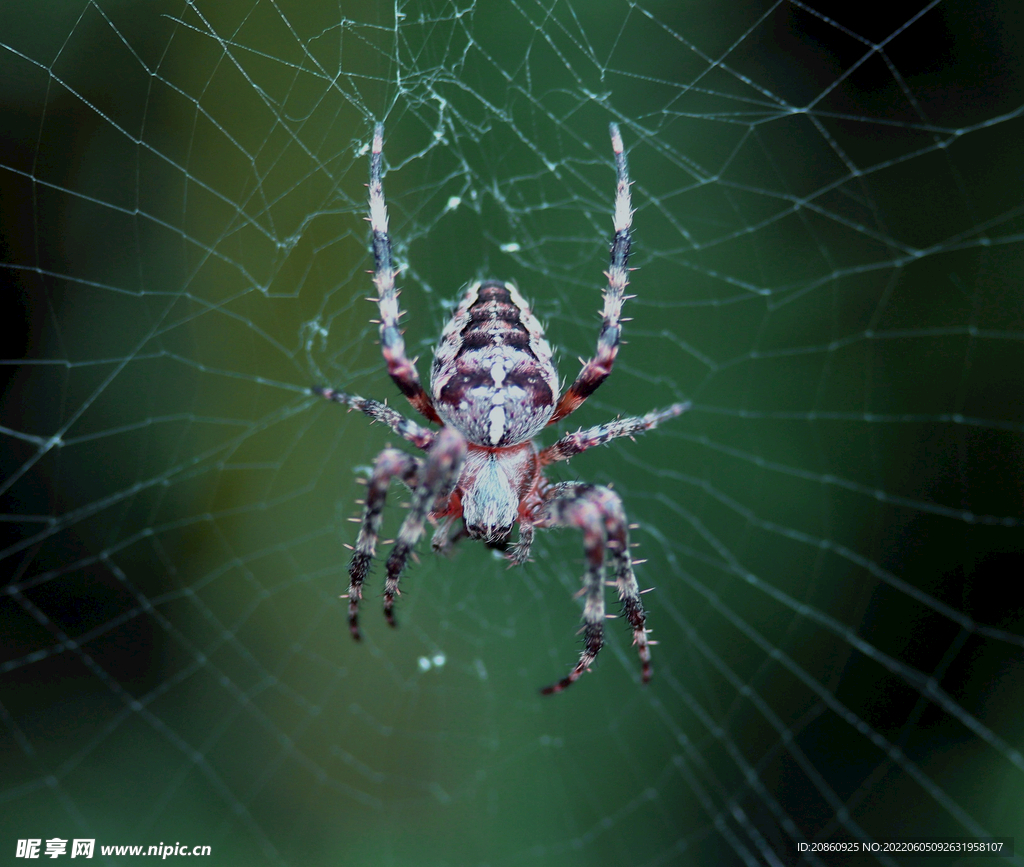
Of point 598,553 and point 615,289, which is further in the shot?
point 615,289

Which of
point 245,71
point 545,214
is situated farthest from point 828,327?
point 245,71

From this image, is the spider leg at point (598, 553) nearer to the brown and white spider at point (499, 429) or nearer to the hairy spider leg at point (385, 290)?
the brown and white spider at point (499, 429)

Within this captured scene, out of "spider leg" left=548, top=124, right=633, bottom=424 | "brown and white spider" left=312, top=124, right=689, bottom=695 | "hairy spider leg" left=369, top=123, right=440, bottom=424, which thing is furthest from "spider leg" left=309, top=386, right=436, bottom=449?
"spider leg" left=548, top=124, right=633, bottom=424

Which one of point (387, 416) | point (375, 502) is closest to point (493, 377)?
point (387, 416)

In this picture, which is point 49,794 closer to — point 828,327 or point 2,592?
point 2,592

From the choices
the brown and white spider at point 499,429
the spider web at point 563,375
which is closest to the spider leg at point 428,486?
the brown and white spider at point 499,429

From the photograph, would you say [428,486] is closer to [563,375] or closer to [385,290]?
[385,290]
